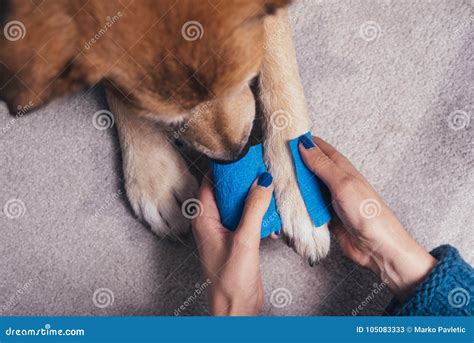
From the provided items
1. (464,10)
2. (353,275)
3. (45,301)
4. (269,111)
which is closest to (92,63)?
(269,111)

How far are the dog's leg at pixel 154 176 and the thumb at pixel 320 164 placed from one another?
0.31 meters

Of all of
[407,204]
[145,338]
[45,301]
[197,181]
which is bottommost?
[45,301]

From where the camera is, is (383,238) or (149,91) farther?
(383,238)

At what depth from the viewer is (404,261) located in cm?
125

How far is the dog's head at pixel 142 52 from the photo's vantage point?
2.83 ft

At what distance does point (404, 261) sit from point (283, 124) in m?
0.45

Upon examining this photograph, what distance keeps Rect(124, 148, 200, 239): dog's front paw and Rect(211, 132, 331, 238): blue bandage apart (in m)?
0.12

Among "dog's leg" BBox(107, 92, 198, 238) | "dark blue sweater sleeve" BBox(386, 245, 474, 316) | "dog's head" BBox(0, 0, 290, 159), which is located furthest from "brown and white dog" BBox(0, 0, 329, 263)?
"dark blue sweater sleeve" BBox(386, 245, 474, 316)

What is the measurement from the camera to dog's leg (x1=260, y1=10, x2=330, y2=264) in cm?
122

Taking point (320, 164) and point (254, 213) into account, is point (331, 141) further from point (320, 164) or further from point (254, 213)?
point (254, 213)

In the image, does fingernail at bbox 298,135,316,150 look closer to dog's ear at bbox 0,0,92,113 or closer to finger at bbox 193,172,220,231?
finger at bbox 193,172,220,231

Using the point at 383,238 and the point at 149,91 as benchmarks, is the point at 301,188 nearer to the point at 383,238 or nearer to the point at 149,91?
the point at 383,238

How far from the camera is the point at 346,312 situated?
1.36 metres

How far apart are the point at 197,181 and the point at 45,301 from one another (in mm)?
529
